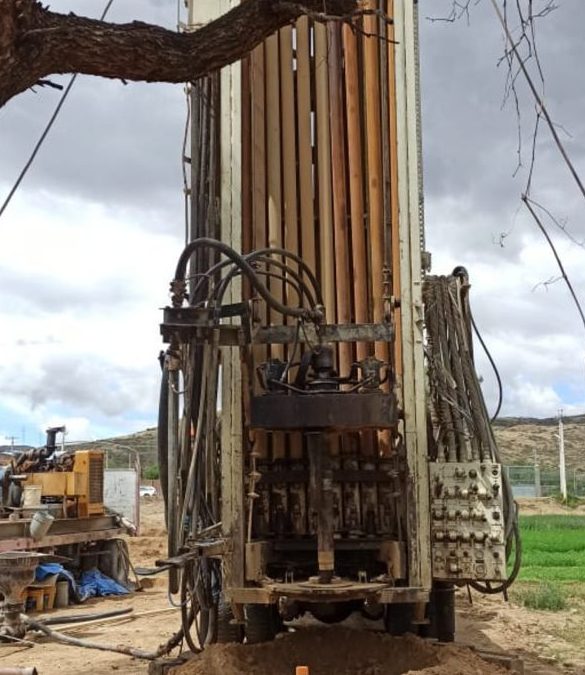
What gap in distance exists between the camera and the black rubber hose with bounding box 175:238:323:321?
5.18 metres

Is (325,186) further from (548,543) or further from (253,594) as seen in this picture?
(548,543)

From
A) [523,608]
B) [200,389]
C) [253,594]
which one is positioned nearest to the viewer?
[253,594]

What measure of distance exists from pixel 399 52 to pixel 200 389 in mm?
2599

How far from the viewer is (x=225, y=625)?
20.6 ft

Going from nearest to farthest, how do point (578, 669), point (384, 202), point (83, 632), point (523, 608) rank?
point (384, 202) → point (578, 669) → point (83, 632) → point (523, 608)

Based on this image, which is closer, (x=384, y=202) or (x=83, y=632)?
(x=384, y=202)

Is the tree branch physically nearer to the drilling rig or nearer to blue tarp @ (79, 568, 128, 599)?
the drilling rig

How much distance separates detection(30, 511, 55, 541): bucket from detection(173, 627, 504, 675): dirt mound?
635 centimetres

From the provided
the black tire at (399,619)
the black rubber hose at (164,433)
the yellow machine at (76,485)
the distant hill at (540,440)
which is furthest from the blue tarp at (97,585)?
the distant hill at (540,440)

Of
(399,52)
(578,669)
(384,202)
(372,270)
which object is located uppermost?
(399,52)

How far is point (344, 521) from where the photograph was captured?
6012 mm

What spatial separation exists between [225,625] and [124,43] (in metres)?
3.84

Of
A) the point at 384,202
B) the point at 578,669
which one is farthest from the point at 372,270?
the point at 578,669

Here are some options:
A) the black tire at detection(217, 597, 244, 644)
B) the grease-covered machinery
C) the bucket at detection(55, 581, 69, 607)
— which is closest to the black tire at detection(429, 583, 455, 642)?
the black tire at detection(217, 597, 244, 644)
